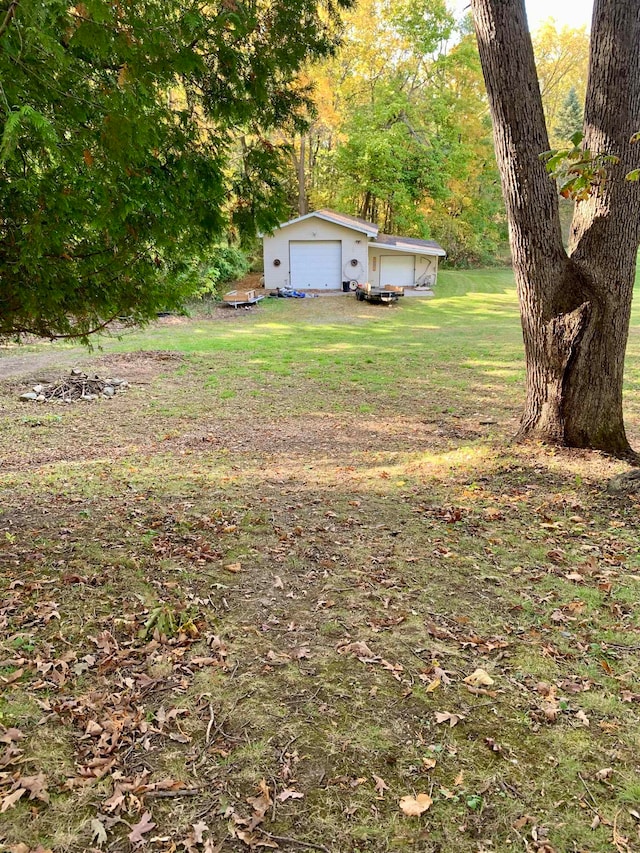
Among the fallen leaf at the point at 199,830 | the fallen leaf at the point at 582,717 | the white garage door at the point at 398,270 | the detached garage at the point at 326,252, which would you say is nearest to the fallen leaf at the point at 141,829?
the fallen leaf at the point at 199,830

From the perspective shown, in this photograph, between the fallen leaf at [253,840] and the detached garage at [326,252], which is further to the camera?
the detached garage at [326,252]

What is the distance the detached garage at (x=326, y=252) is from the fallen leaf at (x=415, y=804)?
2513cm

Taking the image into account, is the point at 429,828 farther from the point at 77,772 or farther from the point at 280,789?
the point at 77,772

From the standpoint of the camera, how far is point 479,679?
2.65 meters

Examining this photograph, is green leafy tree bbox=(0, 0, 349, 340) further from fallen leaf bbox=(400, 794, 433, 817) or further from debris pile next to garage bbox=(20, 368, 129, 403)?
debris pile next to garage bbox=(20, 368, 129, 403)

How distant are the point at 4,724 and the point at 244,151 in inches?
142

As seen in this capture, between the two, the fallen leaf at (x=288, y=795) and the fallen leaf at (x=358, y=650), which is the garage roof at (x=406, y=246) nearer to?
the fallen leaf at (x=358, y=650)

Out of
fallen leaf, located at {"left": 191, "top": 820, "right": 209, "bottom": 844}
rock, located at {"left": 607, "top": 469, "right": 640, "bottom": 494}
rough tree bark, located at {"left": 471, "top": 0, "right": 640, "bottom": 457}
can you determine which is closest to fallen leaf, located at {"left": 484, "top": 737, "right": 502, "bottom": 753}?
fallen leaf, located at {"left": 191, "top": 820, "right": 209, "bottom": 844}

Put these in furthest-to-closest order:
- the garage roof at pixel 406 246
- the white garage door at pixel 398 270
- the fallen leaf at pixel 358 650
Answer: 1. the white garage door at pixel 398 270
2. the garage roof at pixel 406 246
3. the fallen leaf at pixel 358 650

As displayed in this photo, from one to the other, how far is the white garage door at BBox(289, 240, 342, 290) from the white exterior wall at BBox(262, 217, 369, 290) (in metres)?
0.20

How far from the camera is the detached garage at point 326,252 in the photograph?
25516 millimetres

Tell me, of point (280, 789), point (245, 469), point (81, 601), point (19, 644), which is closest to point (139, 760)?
point (280, 789)

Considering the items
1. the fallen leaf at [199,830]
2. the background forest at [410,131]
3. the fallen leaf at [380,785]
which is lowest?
the fallen leaf at [380,785]

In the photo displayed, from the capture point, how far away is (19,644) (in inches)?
110
